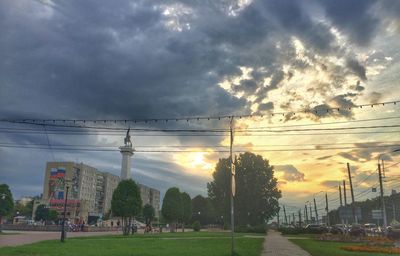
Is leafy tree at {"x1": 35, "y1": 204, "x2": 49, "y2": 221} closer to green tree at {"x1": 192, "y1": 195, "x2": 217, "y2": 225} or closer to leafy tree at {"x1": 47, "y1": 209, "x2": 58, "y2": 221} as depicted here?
leafy tree at {"x1": 47, "y1": 209, "x2": 58, "y2": 221}

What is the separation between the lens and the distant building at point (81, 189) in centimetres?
15488

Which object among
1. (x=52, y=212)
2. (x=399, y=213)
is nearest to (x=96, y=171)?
(x=52, y=212)

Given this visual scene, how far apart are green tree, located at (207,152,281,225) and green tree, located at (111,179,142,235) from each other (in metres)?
31.4

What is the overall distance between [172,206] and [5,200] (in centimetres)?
Result: 3189

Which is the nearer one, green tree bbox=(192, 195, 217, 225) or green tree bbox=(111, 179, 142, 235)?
green tree bbox=(111, 179, 142, 235)

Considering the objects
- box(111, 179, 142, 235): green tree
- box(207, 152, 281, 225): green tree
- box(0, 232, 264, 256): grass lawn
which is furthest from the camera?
box(207, 152, 281, 225): green tree

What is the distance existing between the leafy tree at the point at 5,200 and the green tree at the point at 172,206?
97.7ft

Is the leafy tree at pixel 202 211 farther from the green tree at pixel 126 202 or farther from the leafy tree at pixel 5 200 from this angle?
the leafy tree at pixel 5 200

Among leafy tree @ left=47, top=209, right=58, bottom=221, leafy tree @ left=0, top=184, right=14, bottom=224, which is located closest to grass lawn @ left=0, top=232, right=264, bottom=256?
leafy tree @ left=0, top=184, right=14, bottom=224

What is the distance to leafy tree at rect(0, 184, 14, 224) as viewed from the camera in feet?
198

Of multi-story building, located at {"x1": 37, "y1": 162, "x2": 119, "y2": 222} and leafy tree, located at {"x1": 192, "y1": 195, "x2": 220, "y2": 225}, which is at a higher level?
multi-story building, located at {"x1": 37, "y1": 162, "x2": 119, "y2": 222}

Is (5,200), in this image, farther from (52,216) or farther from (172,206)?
(52,216)

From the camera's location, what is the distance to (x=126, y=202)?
59.9 m

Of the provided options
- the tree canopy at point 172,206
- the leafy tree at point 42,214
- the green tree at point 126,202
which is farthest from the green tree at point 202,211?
the green tree at point 126,202
